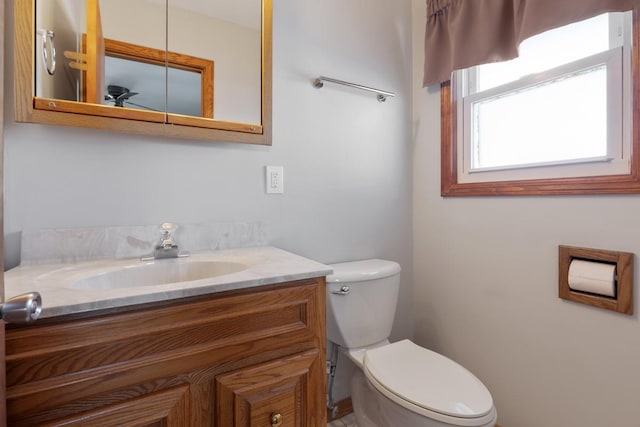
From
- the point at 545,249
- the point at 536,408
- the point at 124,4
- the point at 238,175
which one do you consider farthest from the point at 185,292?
the point at 536,408

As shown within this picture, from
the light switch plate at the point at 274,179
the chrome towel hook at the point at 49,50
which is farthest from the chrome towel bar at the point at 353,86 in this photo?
the chrome towel hook at the point at 49,50

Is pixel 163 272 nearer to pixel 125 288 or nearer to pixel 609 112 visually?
pixel 125 288

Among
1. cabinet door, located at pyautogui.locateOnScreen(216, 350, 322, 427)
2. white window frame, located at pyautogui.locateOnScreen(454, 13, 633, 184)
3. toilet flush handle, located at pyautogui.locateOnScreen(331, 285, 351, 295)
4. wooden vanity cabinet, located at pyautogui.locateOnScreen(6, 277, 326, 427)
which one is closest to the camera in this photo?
wooden vanity cabinet, located at pyautogui.locateOnScreen(6, 277, 326, 427)

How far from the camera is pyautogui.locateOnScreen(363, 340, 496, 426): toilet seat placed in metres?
0.92

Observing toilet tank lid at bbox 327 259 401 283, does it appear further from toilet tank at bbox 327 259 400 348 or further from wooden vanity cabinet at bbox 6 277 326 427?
wooden vanity cabinet at bbox 6 277 326 427

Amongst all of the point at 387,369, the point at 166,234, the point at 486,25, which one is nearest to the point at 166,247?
the point at 166,234

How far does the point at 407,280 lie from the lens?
1.79 metres

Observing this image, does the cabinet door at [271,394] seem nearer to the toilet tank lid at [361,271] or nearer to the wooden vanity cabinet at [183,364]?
the wooden vanity cabinet at [183,364]

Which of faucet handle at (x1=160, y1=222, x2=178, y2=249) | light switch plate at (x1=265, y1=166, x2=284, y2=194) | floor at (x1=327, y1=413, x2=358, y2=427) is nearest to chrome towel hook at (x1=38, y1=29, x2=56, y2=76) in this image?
faucet handle at (x1=160, y1=222, x2=178, y2=249)

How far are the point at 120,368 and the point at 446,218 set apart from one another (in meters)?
1.47

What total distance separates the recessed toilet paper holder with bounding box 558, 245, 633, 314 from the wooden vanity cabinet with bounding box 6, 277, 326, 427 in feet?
3.05

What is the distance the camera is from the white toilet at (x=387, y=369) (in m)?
0.95

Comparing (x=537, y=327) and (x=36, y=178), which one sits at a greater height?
(x=36, y=178)

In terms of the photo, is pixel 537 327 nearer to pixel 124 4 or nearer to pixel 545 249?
pixel 545 249
